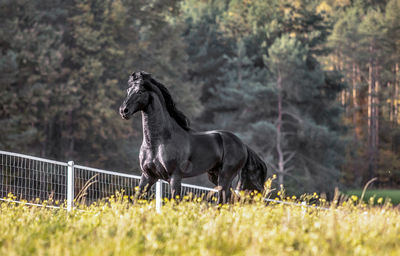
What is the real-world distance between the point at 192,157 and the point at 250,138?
31.5 meters

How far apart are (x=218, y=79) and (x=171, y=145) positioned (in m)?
37.3

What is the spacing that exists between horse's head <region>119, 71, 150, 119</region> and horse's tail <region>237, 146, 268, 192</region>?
2.14m

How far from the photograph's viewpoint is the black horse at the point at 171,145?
27.8 ft

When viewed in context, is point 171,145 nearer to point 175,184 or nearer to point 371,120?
point 175,184

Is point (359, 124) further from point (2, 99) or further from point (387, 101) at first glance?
point (2, 99)

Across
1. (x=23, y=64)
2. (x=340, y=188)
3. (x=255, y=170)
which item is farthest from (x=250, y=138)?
(x=255, y=170)

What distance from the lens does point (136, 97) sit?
8.34 metres

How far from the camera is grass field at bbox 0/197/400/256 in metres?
5.50

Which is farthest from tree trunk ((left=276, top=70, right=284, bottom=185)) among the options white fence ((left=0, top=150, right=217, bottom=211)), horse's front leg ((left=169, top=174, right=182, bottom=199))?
horse's front leg ((left=169, top=174, right=182, bottom=199))

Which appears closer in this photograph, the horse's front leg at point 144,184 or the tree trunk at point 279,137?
the horse's front leg at point 144,184

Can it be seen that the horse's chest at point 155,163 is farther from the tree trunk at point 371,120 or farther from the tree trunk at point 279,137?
the tree trunk at point 371,120

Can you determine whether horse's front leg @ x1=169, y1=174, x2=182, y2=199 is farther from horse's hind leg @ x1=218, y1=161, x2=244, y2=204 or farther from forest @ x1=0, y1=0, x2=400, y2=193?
forest @ x1=0, y1=0, x2=400, y2=193

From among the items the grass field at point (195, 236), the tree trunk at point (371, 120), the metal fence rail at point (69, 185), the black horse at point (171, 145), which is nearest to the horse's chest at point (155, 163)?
the black horse at point (171, 145)

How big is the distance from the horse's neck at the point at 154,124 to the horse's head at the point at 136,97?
0.11 metres
